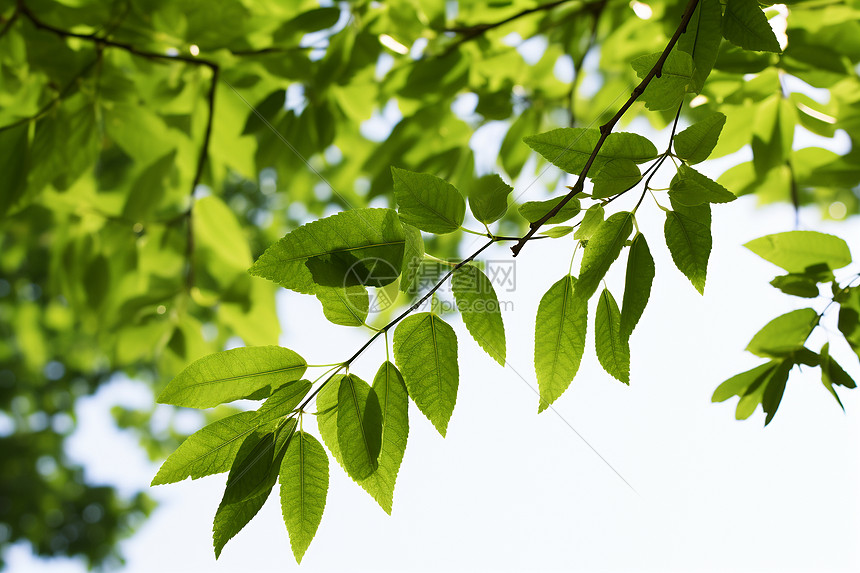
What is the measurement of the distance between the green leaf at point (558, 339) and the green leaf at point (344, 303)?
28cm

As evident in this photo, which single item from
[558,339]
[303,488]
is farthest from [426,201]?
[303,488]

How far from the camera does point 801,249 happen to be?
109cm

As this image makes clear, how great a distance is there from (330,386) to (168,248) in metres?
1.60

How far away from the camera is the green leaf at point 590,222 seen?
2.60ft

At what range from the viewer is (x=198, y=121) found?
1871mm

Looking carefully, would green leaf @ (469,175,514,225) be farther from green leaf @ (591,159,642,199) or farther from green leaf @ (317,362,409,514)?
green leaf @ (317,362,409,514)

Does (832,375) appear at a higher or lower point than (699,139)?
lower

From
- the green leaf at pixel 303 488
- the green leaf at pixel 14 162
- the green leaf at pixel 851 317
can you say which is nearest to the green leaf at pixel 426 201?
the green leaf at pixel 303 488

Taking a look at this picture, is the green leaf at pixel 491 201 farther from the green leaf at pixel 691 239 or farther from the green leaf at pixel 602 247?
the green leaf at pixel 691 239

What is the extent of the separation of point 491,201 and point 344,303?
270 mm

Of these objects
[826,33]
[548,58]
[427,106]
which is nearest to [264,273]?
[427,106]

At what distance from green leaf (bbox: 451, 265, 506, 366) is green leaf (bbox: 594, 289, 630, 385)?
0.16 m

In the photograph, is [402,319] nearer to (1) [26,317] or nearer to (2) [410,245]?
(2) [410,245]

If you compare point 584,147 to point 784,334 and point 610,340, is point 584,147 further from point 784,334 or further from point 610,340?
point 784,334
